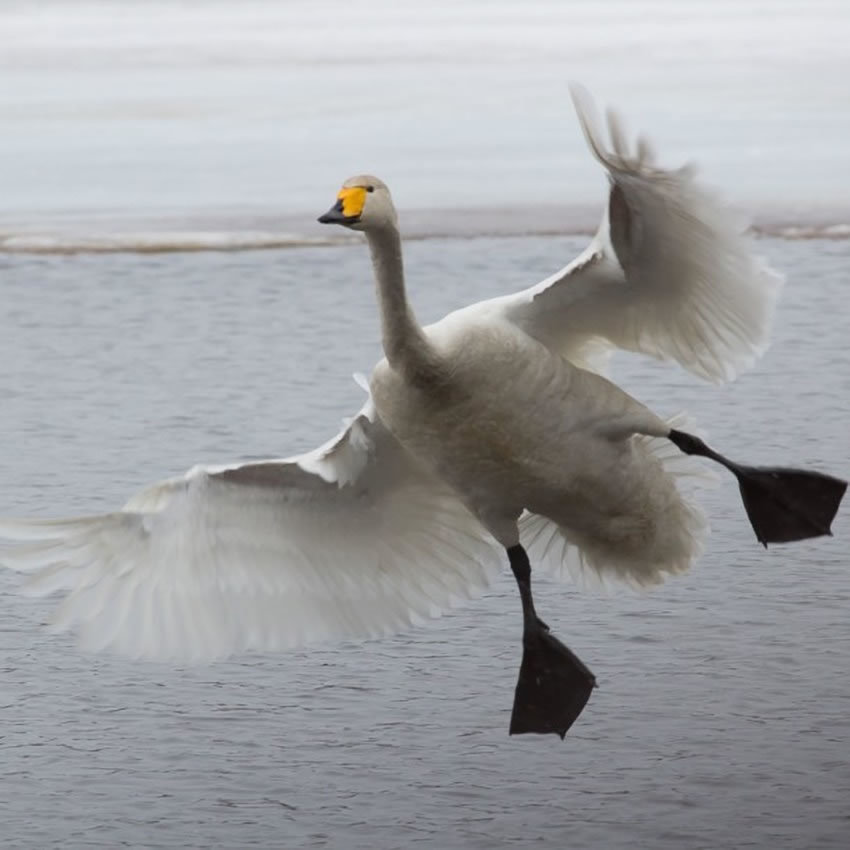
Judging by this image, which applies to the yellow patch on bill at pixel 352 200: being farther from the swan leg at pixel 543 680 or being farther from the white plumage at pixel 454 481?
the swan leg at pixel 543 680

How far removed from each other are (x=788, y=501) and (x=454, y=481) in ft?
3.42

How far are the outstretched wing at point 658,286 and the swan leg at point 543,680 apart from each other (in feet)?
2.14

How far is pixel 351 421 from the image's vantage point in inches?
227

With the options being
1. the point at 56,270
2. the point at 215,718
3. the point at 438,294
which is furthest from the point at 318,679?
the point at 56,270

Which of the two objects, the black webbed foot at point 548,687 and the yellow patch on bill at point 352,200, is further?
the black webbed foot at point 548,687

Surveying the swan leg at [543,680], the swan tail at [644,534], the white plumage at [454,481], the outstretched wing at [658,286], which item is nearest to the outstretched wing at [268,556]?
the white plumage at [454,481]

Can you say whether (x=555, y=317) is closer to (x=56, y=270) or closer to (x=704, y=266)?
(x=704, y=266)

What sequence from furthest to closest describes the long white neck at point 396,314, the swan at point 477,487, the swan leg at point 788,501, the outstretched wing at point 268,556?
the swan leg at point 788,501 → the outstretched wing at point 268,556 → the swan at point 477,487 → the long white neck at point 396,314

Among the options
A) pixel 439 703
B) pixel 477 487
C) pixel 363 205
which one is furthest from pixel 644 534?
pixel 363 205

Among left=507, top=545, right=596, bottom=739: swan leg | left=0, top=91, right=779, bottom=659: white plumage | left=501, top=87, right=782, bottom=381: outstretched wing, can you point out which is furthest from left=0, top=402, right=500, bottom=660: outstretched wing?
left=501, top=87, right=782, bottom=381: outstretched wing

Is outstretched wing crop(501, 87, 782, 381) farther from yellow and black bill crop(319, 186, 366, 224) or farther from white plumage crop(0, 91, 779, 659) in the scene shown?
yellow and black bill crop(319, 186, 366, 224)

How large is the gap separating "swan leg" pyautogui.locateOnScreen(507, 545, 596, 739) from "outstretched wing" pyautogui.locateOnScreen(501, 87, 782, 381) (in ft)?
2.14

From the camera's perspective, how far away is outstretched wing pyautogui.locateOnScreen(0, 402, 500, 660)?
5.76 metres

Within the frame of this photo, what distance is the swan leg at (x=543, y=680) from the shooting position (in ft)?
19.3
